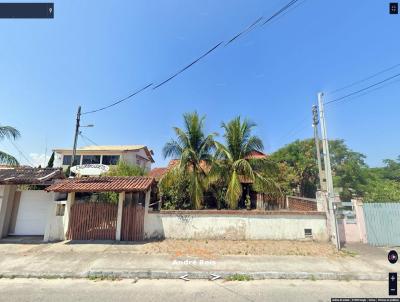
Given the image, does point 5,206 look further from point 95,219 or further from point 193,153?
point 193,153

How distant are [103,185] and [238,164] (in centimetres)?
672


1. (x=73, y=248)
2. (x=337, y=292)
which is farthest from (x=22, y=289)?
(x=337, y=292)

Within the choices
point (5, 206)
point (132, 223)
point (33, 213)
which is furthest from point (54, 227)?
point (132, 223)

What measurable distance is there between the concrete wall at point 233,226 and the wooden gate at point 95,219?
4.96 feet

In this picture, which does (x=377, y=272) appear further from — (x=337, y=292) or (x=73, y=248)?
(x=73, y=248)

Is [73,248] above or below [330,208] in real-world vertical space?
below

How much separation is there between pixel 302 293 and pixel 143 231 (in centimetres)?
666

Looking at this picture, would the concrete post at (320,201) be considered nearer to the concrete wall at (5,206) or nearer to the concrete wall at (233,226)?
the concrete wall at (233,226)

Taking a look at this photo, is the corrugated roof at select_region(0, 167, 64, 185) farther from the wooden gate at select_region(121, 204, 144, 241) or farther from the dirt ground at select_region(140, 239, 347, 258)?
the dirt ground at select_region(140, 239, 347, 258)

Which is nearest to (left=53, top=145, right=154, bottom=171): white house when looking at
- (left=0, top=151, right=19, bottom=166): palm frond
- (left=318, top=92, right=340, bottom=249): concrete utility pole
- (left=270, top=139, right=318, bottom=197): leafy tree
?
(left=0, top=151, right=19, bottom=166): palm frond

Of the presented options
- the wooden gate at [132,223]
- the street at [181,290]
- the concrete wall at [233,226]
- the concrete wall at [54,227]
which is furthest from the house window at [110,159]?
the street at [181,290]

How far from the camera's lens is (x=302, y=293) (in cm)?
511

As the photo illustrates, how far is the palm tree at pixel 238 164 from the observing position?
38.1 ft

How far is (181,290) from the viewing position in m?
5.29
